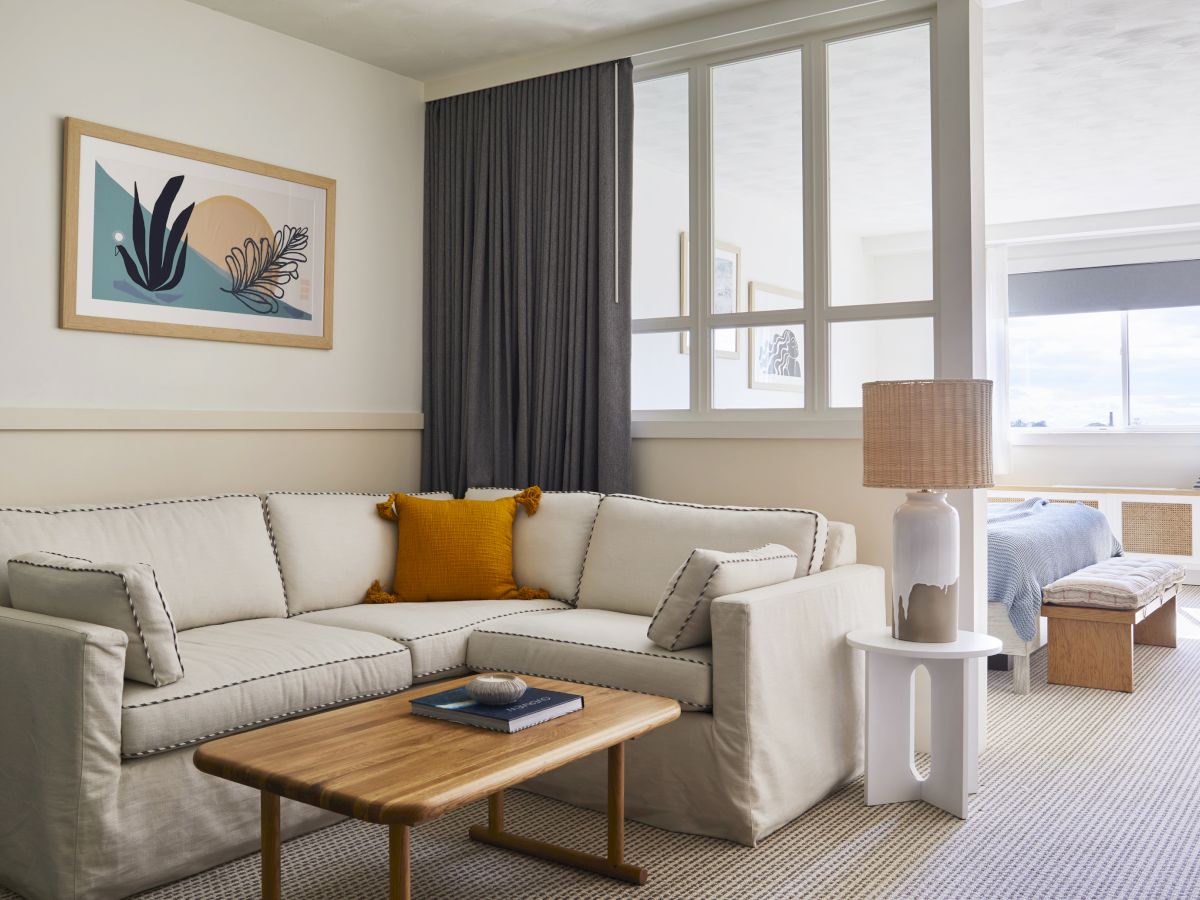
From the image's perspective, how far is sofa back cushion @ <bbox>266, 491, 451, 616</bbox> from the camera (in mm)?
3410

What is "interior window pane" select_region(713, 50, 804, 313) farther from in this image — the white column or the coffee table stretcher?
the coffee table stretcher

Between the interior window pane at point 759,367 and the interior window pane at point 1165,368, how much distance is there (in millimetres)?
4779

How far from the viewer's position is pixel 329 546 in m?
3.50

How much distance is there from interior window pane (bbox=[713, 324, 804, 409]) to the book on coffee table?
68.8 inches

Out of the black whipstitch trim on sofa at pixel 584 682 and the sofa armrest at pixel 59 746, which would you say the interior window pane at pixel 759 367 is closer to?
the black whipstitch trim on sofa at pixel 584 682

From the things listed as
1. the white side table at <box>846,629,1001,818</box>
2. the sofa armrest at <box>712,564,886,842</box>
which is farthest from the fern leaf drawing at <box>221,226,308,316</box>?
the white side table at <box>846,629,1001,818</box>

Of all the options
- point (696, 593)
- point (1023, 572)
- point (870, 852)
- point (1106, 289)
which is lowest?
point (870, 852)

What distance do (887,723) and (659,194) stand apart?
84.6 inches

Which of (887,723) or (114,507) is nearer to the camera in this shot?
(887,723)

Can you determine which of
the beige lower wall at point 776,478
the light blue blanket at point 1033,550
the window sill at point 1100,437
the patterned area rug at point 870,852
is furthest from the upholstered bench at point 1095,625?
the window sill at point 1100,437

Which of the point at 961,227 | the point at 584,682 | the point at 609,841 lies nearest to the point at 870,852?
the point at 609,841

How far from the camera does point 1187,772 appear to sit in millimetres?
3258

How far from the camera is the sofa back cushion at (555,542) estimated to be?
3631 millimetres

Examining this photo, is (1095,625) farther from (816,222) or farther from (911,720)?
(816,222)
